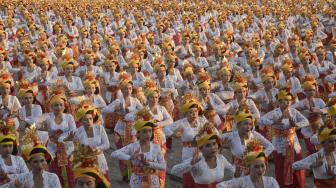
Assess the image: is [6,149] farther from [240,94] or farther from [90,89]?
[240,94]

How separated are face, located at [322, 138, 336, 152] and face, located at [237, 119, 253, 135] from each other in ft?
3.56

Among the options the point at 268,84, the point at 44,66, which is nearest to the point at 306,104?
the point at 268,84

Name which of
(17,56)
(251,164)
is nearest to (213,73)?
(17,56)

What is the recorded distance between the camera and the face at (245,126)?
686 centimetres

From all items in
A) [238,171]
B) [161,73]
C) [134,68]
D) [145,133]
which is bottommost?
[238,171]

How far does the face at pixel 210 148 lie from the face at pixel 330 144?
54.5 inches

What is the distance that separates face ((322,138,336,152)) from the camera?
6109 millimetres

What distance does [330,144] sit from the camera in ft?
20.1

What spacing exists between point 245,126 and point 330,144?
3.99ft

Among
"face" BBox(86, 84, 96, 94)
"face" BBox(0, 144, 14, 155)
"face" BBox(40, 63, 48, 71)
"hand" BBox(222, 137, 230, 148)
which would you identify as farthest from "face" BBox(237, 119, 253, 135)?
"face" BBox(40, 63, 48, 71)

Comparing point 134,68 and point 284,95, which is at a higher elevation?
point 134,68

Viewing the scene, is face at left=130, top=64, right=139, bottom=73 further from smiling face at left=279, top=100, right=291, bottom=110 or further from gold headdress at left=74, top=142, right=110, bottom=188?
gold headdress at left=74, top=142, right=110, bottom=188

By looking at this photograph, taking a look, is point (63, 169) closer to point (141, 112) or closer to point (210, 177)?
point (141, 112)

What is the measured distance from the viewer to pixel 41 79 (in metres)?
11.9
